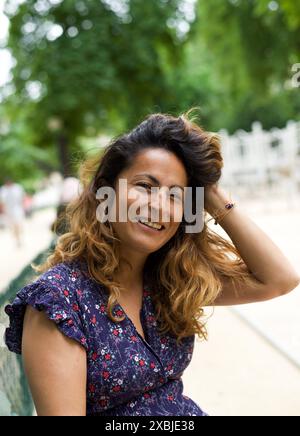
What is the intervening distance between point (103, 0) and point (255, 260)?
1636 cm

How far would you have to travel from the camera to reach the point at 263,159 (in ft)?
39.0

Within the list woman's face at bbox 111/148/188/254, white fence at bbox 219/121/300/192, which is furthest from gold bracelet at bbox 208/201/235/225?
white fence at bbox 219/121/300/192

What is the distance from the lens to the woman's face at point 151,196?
4.83 ft

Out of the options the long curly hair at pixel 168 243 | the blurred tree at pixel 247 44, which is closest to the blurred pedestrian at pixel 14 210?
the blurred tree at pixel 247 44

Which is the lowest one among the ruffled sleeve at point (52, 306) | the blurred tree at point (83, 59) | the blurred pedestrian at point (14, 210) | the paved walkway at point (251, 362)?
the paved walkway at point (251, 362)

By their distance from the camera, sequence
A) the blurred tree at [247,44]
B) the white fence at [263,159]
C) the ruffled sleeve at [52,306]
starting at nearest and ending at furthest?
the ruffled sleeve at [52,306] < the white fence at [263,159] < the blurred tree at [247,44]

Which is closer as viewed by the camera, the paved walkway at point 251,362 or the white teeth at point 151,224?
the white teeth at point 151,224

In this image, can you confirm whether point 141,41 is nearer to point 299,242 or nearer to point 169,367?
point 299,242

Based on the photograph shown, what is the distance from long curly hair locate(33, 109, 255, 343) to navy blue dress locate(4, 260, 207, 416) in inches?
2.1

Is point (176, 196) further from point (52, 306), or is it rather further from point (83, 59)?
point (83, 59)

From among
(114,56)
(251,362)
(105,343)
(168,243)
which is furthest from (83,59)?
(105,343)

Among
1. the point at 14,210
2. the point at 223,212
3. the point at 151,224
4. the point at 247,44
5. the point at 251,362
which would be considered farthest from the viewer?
the point at 247,44

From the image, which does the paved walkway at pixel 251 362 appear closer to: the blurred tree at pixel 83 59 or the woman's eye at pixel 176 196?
the woman's eye at pixel 176 196

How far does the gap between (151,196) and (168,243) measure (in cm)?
25
